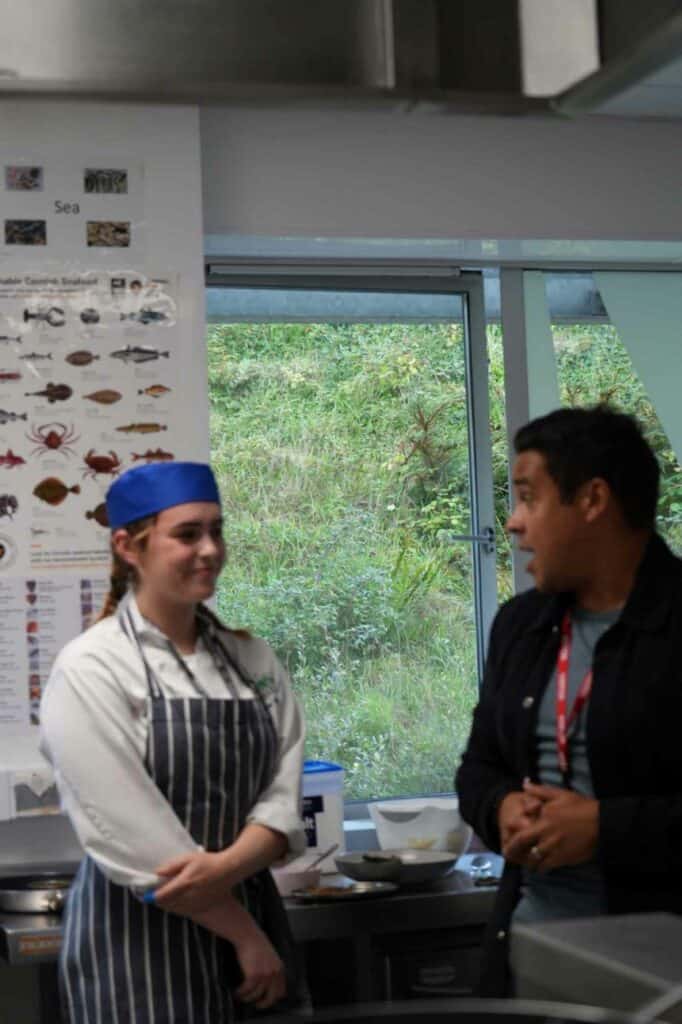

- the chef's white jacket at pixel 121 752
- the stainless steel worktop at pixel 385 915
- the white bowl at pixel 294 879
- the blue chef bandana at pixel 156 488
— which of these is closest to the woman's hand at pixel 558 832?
the chef's white jacket at pixel 121 752

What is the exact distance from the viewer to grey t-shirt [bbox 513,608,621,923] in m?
2.30

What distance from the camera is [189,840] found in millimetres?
2438

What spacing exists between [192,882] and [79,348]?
134 cm

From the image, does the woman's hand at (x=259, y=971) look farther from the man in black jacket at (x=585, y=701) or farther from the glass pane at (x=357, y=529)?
the glass pane at (x=357, y=529)

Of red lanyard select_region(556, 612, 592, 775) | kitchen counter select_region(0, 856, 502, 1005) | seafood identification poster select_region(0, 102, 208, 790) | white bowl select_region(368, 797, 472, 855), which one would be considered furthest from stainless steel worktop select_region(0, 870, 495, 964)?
red lanyard select_region(556, 612, 592, 775)

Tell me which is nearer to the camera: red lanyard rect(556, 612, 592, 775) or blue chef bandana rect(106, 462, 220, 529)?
red lanyard rect(556, 612, 592, 775)

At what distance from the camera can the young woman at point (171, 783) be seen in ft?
7.86

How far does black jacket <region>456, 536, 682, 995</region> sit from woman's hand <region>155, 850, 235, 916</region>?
39cm

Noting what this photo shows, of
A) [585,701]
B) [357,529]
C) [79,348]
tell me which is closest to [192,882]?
[585,701]

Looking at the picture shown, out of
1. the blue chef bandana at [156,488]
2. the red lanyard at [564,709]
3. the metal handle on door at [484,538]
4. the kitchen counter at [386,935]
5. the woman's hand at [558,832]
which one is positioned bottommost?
the kitchen counter at [386,935]

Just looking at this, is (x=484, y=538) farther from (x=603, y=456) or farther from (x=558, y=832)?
(x=558, y=832)

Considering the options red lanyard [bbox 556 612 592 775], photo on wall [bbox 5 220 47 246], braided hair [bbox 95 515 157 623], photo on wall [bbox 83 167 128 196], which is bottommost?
red lanyard [bbox 556 612 592 775]

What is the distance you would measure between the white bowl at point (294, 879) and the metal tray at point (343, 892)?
0.5 inches

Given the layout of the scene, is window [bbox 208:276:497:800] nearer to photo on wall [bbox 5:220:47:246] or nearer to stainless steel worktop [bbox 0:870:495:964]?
photo on wall [bbox 5:220:47:246]
